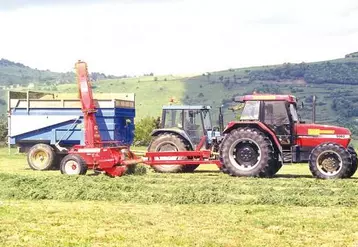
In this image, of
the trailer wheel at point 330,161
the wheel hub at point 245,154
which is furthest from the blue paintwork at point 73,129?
the trailer wheel at point 330,161

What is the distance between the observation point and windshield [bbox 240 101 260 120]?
714 inches

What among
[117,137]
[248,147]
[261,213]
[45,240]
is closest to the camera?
[45,240]

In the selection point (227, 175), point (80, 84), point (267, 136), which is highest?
point (80, 84)

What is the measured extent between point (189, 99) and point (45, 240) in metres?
104

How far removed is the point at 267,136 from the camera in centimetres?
1792

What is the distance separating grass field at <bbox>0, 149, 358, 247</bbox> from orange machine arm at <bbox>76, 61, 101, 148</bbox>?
2700 mm

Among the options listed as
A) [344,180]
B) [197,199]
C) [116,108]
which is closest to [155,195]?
[197,199]

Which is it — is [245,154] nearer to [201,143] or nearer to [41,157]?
[201,143]

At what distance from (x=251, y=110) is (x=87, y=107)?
4963mm

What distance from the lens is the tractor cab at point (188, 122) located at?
20.6m

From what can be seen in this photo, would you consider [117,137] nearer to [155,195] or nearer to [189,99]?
[155,195]

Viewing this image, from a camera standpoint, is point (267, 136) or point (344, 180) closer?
point (344, 180)

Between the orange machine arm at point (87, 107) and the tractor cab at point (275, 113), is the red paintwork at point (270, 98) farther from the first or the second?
the orange machine arm at point (87, 107)

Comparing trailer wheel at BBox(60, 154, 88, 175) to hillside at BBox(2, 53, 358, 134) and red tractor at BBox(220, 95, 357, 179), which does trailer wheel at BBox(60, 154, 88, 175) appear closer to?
red tractor at BBox(220, 95, 357, 179)
